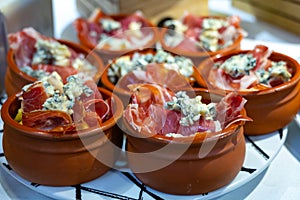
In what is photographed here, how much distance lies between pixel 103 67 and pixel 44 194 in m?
0.32

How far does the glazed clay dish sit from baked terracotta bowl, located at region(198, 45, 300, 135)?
23 cm


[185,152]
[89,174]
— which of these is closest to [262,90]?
[185,152]

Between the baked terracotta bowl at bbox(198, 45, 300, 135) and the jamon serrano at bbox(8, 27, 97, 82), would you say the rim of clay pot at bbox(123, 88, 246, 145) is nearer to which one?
the baked terracotta bowl at bbox(198, 45, 300, 135)

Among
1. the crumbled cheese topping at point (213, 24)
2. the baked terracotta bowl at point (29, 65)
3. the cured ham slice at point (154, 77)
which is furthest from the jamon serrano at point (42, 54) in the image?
the crumbled cheese topping at point (213, 24)

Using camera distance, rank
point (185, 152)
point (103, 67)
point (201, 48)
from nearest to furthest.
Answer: point (185, 152) → point (103, 67) → point (201, 48)

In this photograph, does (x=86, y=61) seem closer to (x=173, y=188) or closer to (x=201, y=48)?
(x=201, y=48)

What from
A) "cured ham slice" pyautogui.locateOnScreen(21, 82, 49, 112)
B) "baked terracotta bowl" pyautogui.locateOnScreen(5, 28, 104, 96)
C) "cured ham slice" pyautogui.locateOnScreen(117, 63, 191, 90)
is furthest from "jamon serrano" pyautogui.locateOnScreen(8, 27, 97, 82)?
"cured ham slice" pyautogui.locateOnScreen(21, 82, 49, 112)

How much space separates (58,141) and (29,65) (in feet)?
1.18

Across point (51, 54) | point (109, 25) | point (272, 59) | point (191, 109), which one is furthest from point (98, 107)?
point (109, 25)

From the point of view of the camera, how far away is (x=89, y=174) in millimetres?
752

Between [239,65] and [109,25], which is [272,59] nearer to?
[239,65]

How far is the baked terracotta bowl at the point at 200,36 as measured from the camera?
1062 mm

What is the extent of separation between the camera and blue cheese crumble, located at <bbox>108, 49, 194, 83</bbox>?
968 mm

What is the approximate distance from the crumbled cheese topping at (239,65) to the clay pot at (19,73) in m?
0.25
